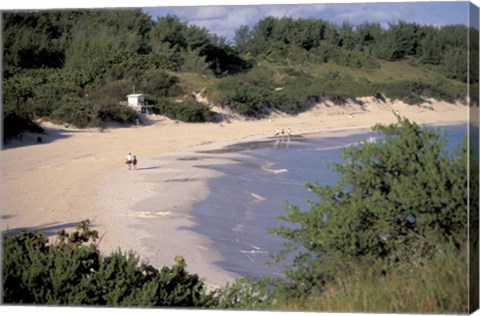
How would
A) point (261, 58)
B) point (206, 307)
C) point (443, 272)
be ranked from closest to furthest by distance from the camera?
point (443, 272) → point (206, 307) → point (261, 58)

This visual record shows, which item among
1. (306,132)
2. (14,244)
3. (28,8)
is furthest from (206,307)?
(28,8)

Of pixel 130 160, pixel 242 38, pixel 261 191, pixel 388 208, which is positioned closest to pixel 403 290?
pixel 388 208

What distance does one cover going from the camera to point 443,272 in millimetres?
5066

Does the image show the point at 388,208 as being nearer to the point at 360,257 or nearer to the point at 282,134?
the point at 360,257

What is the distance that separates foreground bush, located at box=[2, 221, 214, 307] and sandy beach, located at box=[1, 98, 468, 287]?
1.12 ft

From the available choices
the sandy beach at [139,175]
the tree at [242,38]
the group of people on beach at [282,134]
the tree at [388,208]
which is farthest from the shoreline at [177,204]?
the tree at [242,38]

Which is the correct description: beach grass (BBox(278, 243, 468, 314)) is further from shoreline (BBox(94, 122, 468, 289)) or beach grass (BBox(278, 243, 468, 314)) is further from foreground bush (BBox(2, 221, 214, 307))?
shoreline (BBox(94, 122, 468, 289))

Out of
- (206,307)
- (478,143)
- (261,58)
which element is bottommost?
(206,307)

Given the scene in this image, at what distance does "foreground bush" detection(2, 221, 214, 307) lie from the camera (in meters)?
5.65

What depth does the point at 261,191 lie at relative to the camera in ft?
21.8

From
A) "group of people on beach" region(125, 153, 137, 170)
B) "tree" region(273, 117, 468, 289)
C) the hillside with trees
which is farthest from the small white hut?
"tree" region(273, 117, 468, 289)

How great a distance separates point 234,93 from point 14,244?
86.4 inches

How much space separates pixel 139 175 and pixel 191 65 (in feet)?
3.37

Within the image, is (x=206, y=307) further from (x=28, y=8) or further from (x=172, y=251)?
(x=28, y=8)
